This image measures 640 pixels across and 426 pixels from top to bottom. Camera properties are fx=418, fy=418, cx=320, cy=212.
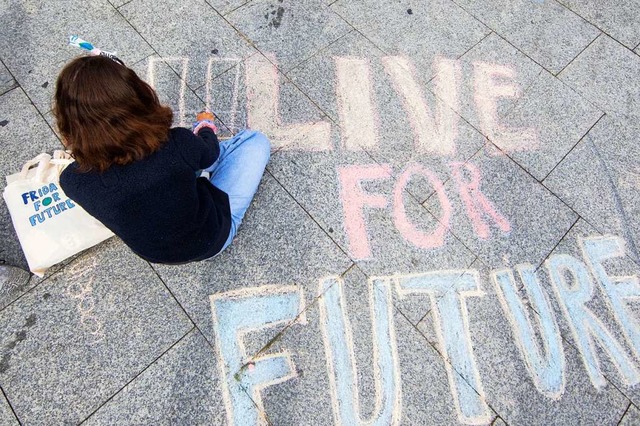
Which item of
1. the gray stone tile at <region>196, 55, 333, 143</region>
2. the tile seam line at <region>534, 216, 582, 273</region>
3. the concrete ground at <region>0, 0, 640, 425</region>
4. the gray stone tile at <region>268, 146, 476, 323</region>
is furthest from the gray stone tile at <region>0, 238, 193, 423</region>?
the tile seam line at <region>534, 216, 582, 273</region>

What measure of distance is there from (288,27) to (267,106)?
862mm


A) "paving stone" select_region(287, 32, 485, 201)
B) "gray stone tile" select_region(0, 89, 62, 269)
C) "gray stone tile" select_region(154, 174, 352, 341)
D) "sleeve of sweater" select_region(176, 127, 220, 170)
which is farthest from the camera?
"paving stone" select_region(287, 32, 485, 201)

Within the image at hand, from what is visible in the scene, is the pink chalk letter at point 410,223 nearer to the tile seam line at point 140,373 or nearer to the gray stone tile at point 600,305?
the gray stone tile at point 600,305

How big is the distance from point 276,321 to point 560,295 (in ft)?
5.59

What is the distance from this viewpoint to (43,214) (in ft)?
6.98

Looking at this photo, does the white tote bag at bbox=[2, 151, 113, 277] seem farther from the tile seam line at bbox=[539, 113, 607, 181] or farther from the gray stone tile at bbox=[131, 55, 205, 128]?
the tile seam line at bbox=[539, 113, 607, 181]

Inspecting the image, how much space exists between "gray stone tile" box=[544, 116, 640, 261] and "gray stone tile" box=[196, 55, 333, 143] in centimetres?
171

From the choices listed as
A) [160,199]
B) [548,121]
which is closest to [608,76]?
[548,121]

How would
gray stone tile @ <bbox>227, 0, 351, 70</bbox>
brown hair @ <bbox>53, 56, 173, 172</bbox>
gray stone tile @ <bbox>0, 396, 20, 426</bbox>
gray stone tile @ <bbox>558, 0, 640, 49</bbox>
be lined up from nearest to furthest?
brown hair @ <bbox>53, 56, 173, 172</bbox>
gray stone tile @ <bbox>0, 396, 20, 426</bbox>
gray stone tile @ <bbox>227, 0, 351, 70</bbox>
gray stone tile @ <bbox>558, 0, 640, 49</bbox>

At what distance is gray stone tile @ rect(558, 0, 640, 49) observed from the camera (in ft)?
12.2

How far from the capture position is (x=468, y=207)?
278cm

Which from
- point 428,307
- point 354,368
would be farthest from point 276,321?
point 428,307

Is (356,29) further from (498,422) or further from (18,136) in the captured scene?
(498,422)

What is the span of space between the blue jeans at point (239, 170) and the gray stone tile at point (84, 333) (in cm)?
55
